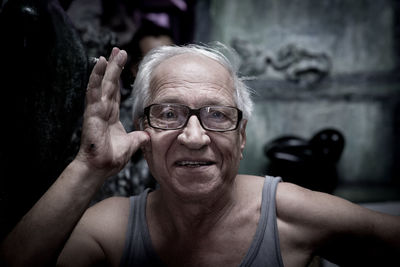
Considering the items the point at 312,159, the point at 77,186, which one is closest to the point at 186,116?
the point at 77,186

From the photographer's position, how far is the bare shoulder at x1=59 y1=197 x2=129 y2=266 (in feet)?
4.33

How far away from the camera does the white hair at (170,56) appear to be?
145 centimetres

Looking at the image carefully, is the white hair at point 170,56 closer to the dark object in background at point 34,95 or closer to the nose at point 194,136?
the nose at point 194,136

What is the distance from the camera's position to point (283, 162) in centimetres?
322

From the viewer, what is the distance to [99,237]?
4.58ft

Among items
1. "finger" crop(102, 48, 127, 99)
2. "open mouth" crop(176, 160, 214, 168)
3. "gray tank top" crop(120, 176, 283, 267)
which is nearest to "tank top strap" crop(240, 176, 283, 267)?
"gray tank top" crop(120, 176, 283, 267)

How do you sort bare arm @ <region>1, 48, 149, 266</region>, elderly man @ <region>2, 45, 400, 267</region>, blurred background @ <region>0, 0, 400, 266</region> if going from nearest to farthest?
1. bare arm @ <region>1, 48, 149, 266</region>
2. elderly man @ <region>2, 45, 400, 267</region>
3. blurred background @ <region>0, 0, 400, 266</region>

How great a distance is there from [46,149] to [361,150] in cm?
428

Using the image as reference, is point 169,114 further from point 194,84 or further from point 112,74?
point 112,74

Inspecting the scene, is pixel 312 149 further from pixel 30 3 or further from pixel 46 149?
pixel 30 3

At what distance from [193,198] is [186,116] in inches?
13.8

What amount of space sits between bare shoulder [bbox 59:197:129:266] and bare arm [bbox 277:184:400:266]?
2.48 feet

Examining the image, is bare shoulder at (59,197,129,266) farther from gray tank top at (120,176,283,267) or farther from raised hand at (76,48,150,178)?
raised hand at (76,48,150,178)

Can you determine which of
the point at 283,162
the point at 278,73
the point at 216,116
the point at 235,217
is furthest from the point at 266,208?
the point at 278,73
